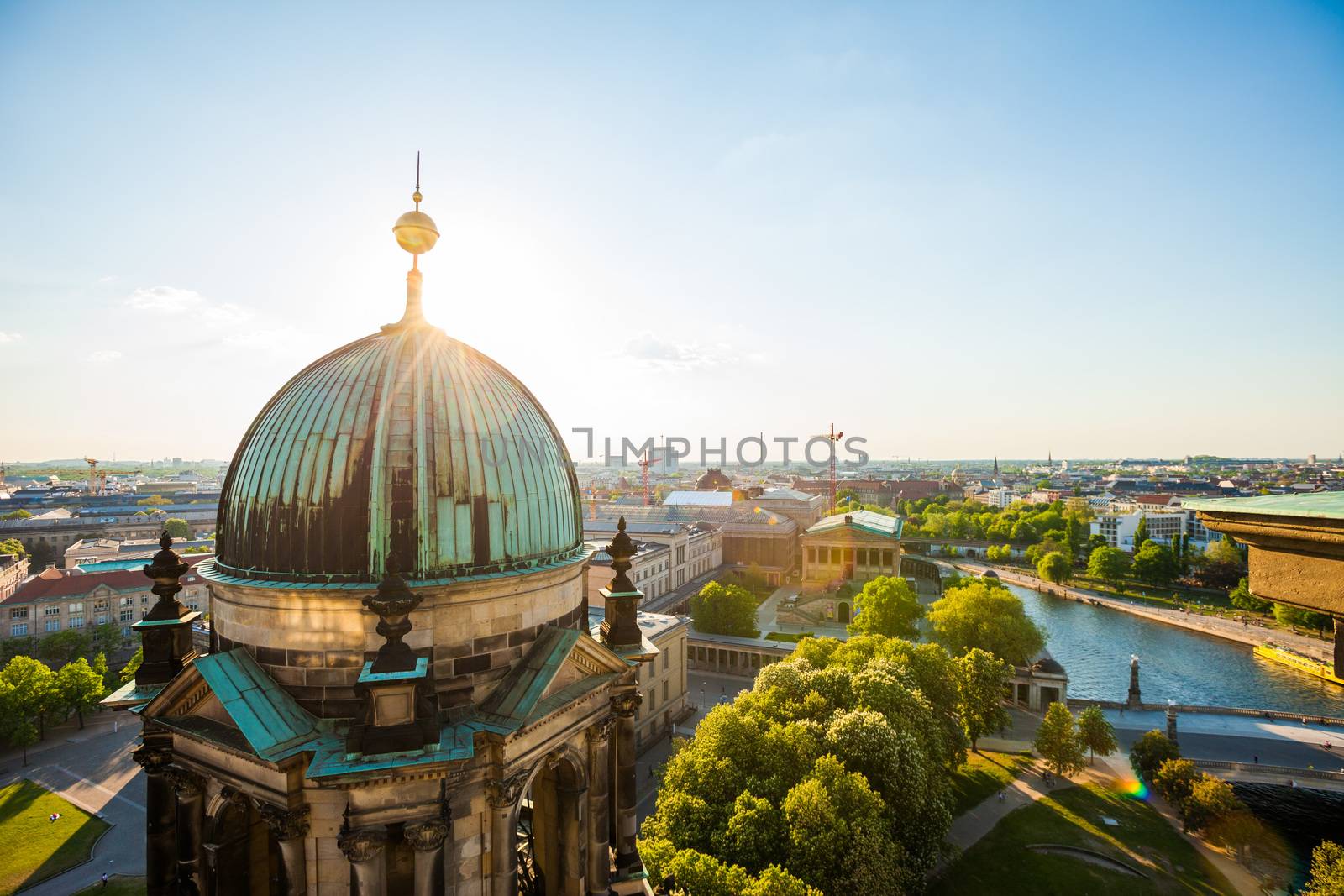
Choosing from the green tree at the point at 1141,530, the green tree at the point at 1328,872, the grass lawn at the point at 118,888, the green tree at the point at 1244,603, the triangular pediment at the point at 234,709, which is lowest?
the grass lawn at the point at 118,888

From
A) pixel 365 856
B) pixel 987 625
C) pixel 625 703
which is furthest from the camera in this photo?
pixel 987 625

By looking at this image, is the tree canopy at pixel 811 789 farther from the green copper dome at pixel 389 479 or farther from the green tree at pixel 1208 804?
the green copper dome at pixel 389 479

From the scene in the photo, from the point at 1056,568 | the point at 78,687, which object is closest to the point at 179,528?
the point at 78,687

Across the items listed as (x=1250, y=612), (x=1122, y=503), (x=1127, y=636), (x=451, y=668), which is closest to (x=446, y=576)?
(x=451, y=668)

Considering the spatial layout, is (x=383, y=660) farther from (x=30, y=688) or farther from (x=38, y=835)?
(x=30, y=688)

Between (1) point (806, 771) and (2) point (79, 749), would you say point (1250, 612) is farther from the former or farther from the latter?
(2) point (79, 749)

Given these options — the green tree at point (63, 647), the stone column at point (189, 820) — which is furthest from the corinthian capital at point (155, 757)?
the green tree at point (63, 647)
